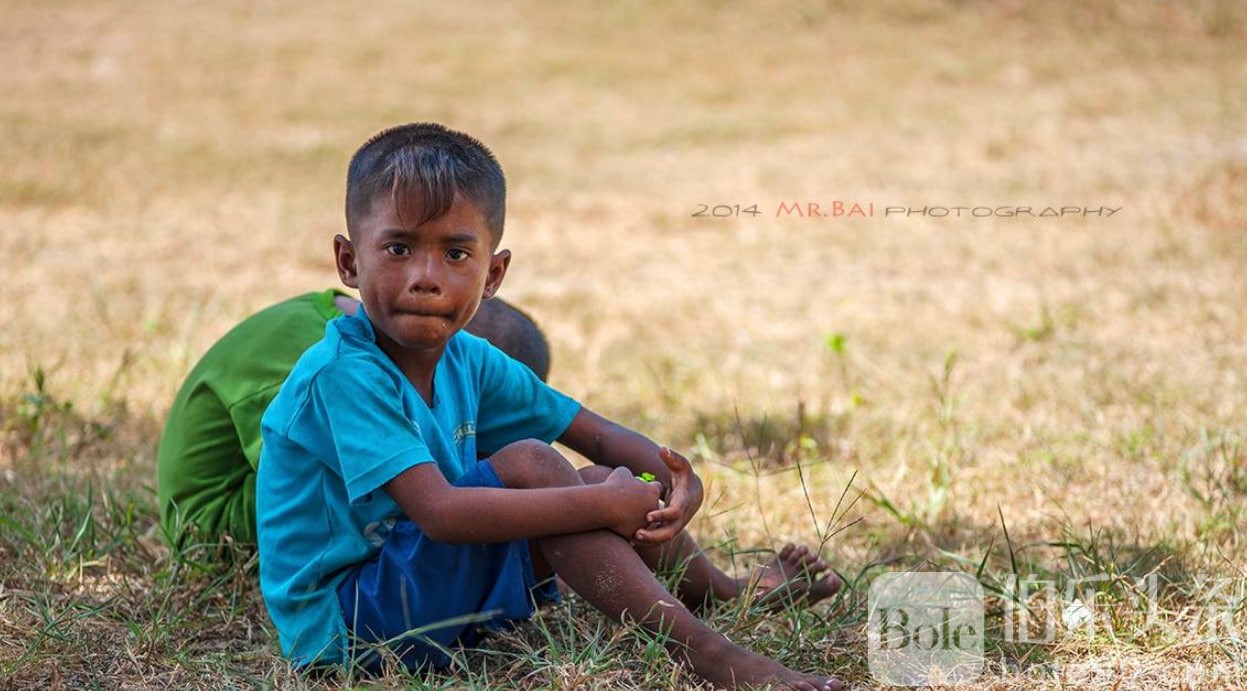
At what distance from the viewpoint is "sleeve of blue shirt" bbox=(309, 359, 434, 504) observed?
7.58 feet

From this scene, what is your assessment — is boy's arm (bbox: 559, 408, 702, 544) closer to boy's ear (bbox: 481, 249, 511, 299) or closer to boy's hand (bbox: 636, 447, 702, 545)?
boy's hand (bbox: 636, 447, 702, 545)

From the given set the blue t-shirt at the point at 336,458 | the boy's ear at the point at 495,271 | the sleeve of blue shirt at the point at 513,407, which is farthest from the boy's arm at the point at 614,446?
Answer: the boy's ear at the point at 495,271

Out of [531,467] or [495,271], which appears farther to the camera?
[495,271]

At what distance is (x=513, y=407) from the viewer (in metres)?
2.78

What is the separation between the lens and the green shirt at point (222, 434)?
3039 mm

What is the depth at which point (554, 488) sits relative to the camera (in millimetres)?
2391

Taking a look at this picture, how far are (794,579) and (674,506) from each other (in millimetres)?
449

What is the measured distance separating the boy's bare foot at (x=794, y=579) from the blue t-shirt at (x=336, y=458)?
0.69 metres

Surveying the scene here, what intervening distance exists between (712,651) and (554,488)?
403 millimetres

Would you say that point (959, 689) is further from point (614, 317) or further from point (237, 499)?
point (614, 317)

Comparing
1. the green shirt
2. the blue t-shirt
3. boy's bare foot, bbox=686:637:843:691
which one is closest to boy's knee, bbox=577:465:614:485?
the blue t-shirt

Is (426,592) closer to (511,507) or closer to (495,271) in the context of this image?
(511,507)

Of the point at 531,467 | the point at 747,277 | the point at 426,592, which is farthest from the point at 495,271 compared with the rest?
the point at 747,277

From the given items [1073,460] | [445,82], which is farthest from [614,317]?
[445,82]
